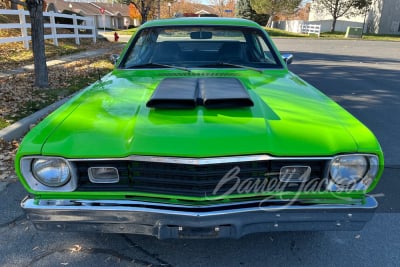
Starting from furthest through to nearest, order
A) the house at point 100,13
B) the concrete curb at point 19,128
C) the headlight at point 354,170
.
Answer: the house at point 100,13
the concrete curb at point 19,128
the headlight at point 354,170

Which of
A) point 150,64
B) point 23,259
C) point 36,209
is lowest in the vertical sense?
point 23,259

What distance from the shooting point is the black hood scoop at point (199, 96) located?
2322 mm

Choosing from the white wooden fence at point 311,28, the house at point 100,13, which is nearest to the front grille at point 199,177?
the white wooden fence at point 311,28

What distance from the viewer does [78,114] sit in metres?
2.35

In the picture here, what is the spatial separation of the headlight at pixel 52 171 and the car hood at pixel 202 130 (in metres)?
0.09

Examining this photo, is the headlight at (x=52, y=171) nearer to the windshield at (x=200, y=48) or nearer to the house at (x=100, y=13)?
the windshield at (x=200, y=48)

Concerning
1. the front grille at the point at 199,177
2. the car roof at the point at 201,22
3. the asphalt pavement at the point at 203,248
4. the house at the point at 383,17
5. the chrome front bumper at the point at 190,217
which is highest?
the house at the point at 383,17

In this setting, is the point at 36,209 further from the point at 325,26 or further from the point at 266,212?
the point at 325,26

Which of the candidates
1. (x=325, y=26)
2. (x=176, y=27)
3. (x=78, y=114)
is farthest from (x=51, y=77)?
(x=325, y=26)

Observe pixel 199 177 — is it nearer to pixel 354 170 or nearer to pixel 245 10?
pixel 354 170

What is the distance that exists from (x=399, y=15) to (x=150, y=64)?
48.0m

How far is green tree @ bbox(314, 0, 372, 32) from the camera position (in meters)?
41.3

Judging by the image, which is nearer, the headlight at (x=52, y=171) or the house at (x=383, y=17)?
the headlight at (x=52, y=171)

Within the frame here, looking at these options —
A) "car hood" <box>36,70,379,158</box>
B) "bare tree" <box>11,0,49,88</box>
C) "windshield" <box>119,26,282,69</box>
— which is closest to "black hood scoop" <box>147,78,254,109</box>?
"car hood" <box>36,70,379,158</box>
